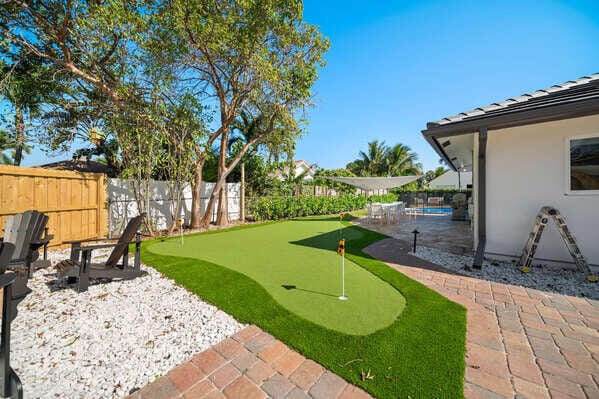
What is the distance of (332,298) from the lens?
3.68m

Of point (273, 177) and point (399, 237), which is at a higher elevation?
point (273, 177)

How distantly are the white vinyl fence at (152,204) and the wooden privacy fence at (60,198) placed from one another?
23.8 inches

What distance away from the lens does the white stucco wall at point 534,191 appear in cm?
484

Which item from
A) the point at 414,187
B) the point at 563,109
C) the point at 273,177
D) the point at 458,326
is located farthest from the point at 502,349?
the point at 414,187

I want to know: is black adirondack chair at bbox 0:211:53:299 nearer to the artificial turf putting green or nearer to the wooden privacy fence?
the wooden privacy fence

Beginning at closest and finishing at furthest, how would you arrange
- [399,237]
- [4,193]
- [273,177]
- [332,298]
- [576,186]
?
[332,298], [576,186], [4,193], [399,237], [273,177]

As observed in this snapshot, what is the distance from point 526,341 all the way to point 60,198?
1025 centimetres

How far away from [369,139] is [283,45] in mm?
22605

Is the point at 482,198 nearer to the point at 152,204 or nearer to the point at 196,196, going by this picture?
the point at 196,196

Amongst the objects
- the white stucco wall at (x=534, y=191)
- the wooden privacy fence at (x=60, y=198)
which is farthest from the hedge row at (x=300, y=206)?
the white stucco wall at (x=534, y=191)

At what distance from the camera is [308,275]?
15.6 ft

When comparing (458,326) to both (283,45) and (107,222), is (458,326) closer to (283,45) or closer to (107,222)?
(107,222)

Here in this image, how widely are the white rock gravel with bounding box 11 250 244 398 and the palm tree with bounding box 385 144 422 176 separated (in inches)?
1164

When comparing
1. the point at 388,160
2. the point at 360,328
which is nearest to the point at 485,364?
the point at 360,328
